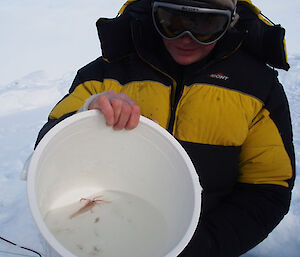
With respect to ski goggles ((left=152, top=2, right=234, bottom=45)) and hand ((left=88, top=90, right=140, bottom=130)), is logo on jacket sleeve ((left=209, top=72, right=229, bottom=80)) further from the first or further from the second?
hand ((left=88, top=90, right=140, bottom=130))

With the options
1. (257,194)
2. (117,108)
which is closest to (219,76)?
(257,194)

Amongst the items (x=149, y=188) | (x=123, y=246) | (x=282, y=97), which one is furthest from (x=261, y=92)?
(x=123, y=246)

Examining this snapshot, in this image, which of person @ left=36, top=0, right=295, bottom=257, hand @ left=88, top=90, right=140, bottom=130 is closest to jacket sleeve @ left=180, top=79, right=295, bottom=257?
person @ left=36, top=0, right=295, bottom=257

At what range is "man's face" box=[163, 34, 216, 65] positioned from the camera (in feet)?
4.66

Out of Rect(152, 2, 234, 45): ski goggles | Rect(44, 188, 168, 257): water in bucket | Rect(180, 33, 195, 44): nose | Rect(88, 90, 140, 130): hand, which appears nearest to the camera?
Rect(88, 90, 140, 130): hand

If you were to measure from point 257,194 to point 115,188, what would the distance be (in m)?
0.71

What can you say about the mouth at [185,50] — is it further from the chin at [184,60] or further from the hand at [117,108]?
the hand at [117,108]

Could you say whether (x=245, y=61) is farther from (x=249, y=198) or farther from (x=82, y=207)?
(x=82, y=207)

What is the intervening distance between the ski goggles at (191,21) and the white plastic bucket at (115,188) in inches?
23.2

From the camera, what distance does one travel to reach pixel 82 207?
129 centimetres

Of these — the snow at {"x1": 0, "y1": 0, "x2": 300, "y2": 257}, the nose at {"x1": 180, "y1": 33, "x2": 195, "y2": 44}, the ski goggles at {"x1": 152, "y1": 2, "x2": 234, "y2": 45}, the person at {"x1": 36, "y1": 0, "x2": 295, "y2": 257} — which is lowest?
the snow at {"x1": 0, "y1": 0, "x2": 300, "y2": 257}

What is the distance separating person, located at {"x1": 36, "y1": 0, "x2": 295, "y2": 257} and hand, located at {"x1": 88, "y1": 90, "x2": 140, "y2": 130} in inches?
14.4

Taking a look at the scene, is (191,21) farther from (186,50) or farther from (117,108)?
(117,108)

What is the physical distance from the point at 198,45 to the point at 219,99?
0.96ft
